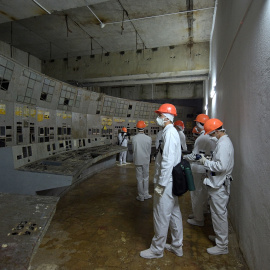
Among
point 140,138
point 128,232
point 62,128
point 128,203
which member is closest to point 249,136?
point 128,232

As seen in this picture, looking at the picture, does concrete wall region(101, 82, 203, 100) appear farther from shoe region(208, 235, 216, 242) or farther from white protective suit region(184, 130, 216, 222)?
shoe region(208, 235, 216, 242)

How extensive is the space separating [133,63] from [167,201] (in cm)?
592

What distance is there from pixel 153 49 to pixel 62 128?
4.16 metres

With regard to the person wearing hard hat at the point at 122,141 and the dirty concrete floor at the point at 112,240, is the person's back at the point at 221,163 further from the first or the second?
the person wearing hard hat at the point at 122,141

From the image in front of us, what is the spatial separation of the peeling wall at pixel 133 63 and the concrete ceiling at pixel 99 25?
225 mm

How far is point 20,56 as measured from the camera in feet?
23.4

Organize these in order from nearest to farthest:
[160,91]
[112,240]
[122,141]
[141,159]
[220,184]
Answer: [220,184] → [112,240] → [141,159] → [122,141] → [160,91]

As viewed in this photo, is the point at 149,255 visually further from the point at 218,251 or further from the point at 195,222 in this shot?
the point at 195,222

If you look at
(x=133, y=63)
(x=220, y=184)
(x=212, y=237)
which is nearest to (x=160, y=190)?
(x=220, y=184)

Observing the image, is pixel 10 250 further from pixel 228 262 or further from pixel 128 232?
pixel 228 262

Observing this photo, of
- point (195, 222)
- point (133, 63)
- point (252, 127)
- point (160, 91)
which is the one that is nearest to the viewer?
point (252, 127)

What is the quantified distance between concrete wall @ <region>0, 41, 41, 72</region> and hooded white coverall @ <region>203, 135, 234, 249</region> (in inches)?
284

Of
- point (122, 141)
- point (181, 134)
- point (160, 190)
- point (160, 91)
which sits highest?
point (160, 91)

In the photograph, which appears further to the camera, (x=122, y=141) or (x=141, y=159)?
(x=122, y=141)
